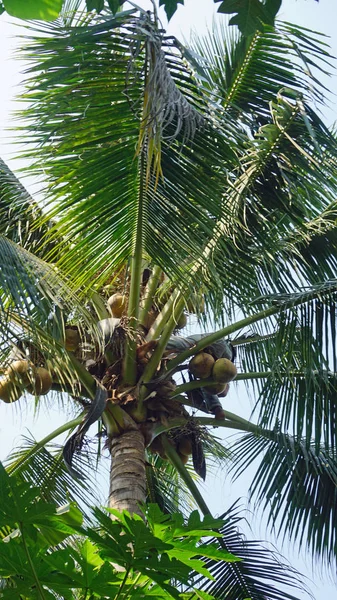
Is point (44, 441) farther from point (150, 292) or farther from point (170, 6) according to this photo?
point (170, 6)

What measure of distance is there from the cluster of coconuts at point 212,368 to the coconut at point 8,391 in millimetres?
1072

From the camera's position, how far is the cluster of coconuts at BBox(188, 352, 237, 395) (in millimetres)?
5734

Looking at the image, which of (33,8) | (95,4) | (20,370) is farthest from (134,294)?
(33,8)

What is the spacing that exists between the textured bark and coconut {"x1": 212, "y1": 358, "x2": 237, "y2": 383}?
0.60 meters

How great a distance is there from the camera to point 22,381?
214 inches

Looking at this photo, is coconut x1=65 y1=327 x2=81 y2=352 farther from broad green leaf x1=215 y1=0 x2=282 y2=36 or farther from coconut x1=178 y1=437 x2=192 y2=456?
broad green leaf x1=215 y1=0 x2=282 y2=36

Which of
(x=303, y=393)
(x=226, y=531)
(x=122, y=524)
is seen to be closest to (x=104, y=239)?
(x=303, y=393)

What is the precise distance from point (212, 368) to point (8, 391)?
124cm

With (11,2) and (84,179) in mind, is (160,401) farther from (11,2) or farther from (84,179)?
(11,2)

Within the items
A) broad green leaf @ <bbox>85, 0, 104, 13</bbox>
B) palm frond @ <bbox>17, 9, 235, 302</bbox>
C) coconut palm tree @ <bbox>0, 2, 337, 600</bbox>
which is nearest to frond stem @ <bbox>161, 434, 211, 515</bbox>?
coconut palm tree @ <bbox>0, 2, 337, 600</bbox>

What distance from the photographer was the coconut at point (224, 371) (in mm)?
5723

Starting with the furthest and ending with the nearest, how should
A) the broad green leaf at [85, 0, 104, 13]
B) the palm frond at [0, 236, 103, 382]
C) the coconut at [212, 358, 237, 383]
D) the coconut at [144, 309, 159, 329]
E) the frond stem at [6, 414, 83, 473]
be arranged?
the frond stem at [6, 414, 83, 473] < the coconut at [144, 309, 159, 329] < the coconut at [212, 358, 237, 383] < the palm frond at [0, 236, 103, 382] < the broad green leaf at [85, 0, 104, 13]

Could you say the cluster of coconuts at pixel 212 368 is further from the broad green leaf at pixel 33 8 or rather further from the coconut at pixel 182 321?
the broad green leaf at pixel 33 8

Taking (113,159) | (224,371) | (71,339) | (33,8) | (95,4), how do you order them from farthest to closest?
(71,339)
(224,371)
(113,159)
(95,4)
(33,8)
